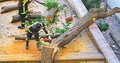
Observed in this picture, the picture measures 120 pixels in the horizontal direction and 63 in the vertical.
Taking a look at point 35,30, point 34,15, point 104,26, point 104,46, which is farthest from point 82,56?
point 104,26

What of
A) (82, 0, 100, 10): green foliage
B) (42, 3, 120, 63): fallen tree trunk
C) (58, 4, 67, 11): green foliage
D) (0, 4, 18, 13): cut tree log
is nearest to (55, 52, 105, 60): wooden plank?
(42, 3, 120, 63): fallen tree trunk

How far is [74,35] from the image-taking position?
506 inches

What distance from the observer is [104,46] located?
1230cm

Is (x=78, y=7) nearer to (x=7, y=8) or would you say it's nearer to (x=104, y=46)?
(x=7, y=8)

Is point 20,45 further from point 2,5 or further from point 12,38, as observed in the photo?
point 2,5

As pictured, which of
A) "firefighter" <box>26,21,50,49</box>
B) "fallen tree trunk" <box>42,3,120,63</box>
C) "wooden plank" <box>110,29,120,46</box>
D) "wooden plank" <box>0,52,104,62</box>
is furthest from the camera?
"wooden plank" <box>110,29,120,46</box>

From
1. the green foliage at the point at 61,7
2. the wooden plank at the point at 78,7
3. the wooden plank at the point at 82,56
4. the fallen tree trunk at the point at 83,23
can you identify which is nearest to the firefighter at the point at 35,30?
the fallen tree trunk at the point at 83,23

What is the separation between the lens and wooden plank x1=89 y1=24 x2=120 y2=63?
11.7 m

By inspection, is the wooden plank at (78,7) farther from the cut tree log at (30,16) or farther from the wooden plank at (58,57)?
the wooden plank at (58,57)

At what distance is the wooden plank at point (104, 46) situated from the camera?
1166cm

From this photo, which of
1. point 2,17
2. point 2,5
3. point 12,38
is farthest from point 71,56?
point 2,5

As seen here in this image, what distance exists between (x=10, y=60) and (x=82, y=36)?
331 centimetres

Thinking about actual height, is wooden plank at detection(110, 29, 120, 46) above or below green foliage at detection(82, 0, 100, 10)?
below

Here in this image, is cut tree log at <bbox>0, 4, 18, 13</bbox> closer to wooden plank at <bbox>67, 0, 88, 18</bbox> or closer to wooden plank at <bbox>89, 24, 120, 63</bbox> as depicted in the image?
wooden plank at <bbox>67, 0, 88, 18</bbox>
